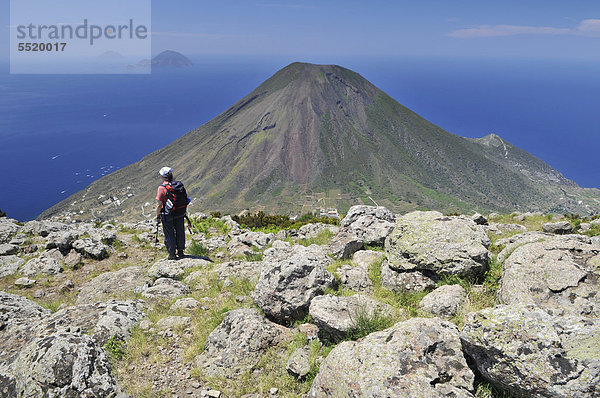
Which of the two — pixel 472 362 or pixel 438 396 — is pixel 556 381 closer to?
pixel 472 362

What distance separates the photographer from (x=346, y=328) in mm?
5605

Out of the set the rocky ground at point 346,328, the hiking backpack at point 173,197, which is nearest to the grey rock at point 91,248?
the rocky ground at point 346,328

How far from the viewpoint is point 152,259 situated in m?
13.4

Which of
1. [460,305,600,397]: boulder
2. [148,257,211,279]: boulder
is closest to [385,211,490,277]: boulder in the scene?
[460,305,600,397]: boulder

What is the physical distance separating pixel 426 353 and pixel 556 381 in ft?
4.82

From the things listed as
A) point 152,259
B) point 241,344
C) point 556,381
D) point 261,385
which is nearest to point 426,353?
point 556,381

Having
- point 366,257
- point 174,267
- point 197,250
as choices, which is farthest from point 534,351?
point 197,250

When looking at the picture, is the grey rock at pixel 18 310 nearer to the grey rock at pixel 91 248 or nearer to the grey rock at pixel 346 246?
the grey rock at pixel 91 248

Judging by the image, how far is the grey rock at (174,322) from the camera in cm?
706

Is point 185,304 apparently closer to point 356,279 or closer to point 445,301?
point 356,279

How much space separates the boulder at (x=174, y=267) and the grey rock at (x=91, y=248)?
3.96m

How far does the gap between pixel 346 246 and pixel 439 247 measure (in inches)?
137

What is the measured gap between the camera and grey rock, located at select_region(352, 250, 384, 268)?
29.9 feet

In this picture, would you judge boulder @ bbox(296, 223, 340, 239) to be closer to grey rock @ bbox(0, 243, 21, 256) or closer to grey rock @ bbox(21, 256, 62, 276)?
grey rock @ bbox(21, 256, 62, 276)
